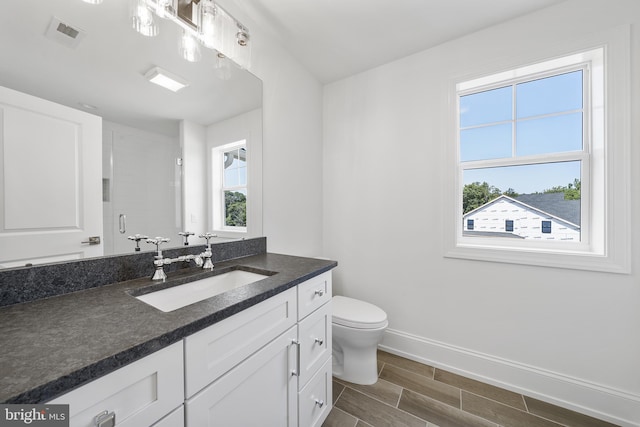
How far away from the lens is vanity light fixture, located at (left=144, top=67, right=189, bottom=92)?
1.14 meters

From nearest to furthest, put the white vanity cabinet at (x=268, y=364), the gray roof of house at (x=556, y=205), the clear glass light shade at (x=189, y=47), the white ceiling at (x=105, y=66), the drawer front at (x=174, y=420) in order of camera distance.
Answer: the drawer front at (x=174, y=420) → the white vanity cabinet at (x=268, y=364) → the white ceiling at (x=105, y=66) → the clear glass light shade at (x=189, y=47) → the gray roof of house at (x=556, y=205)

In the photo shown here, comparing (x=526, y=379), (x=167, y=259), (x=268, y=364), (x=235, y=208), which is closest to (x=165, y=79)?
(x=235, y=208)

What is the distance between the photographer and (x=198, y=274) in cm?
112

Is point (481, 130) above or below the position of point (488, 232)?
above

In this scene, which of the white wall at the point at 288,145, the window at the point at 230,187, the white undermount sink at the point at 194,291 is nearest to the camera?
the white undermount sink at the point at 194,291

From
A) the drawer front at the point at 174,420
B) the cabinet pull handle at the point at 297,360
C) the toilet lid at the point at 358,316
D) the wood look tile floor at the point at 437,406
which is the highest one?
the drawer front at the point at 174,420

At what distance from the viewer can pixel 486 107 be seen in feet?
6.01

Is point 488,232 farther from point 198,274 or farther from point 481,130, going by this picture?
point 198,274

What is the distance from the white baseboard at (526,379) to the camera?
1.35 metres

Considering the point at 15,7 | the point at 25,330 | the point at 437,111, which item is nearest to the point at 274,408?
the point at 25,330

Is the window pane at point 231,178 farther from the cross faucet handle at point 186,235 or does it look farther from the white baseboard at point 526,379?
the white baseboard at point 526,379

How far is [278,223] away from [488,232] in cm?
159

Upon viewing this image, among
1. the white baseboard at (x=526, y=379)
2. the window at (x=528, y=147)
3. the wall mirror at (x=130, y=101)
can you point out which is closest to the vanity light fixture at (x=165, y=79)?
the wall mirror at (x=130, y=101)

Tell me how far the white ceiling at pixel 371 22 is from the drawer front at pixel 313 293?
165 centimetres
